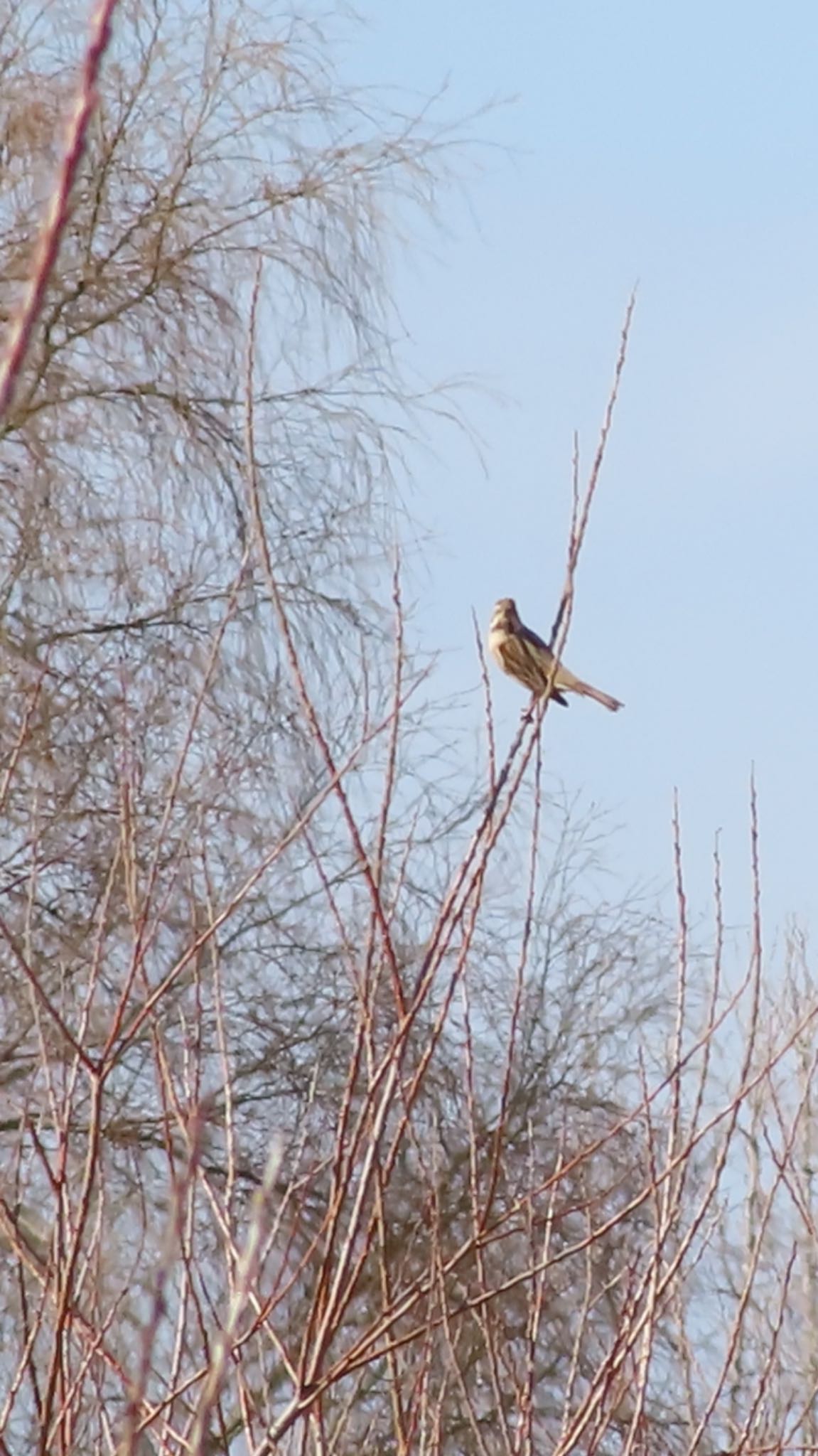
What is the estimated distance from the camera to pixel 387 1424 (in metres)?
6.27

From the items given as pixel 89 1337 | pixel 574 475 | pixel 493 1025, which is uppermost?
pixel 493 1025

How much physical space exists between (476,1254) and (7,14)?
567cm

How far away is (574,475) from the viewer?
2381 mm

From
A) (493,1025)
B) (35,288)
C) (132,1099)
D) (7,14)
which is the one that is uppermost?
(7,14)

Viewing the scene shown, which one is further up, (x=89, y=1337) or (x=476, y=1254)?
(x=476, y=1254)

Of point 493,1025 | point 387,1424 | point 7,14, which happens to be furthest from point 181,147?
point 387,1424

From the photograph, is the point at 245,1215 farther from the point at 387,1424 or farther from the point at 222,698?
the point at 222,698

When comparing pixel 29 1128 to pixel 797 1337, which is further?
pixel 797 1337

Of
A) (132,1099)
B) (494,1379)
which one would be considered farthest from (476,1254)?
(132,1099)

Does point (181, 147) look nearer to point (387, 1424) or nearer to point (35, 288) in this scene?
point (387, 1424)

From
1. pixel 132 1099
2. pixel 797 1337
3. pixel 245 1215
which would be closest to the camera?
pixel 245 1215

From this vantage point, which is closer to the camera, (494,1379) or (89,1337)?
(89,1337)

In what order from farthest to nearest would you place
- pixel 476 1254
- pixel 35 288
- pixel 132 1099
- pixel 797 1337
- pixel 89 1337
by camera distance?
pixel 797 1337
pixel 132 1099
pixel 476 1254
pixel 89 1337
pixel 35 288

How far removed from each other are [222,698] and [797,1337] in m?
4.70
